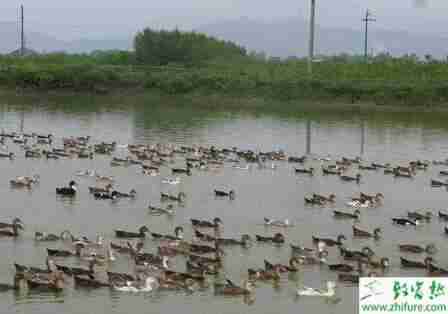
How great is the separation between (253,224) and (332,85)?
47619 mm

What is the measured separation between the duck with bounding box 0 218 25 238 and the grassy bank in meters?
49.3

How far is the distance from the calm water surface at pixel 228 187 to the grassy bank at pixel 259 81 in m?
8.91

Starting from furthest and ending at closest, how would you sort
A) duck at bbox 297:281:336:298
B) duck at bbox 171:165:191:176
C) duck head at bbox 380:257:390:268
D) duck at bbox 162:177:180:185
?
duck at bbox 171:165:191:176
duck at bbox 162:177:180:185
duck head at bbox 380:257:390:268
duck at bbox 297:281:336:298

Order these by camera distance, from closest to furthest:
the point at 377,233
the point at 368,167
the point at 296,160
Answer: the point at 377,233, the point at 368,167, the point at 296,160

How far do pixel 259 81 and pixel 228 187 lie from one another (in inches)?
1693

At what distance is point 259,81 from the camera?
74.8 meters

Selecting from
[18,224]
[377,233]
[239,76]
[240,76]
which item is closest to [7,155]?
[18,224]

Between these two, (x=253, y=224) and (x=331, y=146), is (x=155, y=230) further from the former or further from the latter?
(x=331, y=146)

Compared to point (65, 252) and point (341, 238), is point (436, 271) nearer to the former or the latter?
point (341, 238)

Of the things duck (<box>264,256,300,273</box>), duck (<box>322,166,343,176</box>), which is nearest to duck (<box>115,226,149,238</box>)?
duck (<box>264,256,300,273</box>)

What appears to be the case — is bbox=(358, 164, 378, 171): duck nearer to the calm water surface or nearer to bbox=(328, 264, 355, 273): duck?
the calm water surface

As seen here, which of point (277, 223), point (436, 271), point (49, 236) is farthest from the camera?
point (277, 223)

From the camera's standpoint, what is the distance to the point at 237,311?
61.7 feet

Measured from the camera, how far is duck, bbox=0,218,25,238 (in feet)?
76.9
